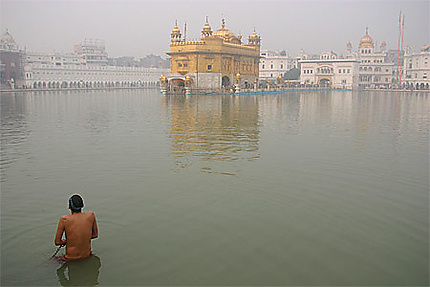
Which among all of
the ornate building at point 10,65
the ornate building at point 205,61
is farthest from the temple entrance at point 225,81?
the ornate building at point 10,65

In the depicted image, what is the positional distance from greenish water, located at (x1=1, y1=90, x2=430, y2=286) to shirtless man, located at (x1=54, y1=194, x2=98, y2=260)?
0.55 feet

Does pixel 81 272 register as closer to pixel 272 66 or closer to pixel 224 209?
pixel 224 209

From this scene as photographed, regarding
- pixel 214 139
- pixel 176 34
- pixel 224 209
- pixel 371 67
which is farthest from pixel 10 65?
pixel 371 67

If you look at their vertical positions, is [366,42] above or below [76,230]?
above

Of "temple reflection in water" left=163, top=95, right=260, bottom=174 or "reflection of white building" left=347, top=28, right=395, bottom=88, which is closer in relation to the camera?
"temple reflection in water" left=163, top=95, right=260, bottom=174

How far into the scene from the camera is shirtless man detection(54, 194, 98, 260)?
14.9 feet

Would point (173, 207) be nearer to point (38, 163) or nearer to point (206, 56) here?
point (38, 163)

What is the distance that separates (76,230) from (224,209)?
102 inches

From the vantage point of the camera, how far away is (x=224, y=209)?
21.1 feet

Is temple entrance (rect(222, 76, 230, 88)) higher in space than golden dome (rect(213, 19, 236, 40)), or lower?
lower

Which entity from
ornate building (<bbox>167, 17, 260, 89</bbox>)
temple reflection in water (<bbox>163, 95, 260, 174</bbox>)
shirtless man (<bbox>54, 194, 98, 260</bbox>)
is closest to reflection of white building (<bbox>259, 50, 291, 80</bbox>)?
ornate building (<bbox>167, 17, 260, 89</bbox>)

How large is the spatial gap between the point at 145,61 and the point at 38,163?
16678 centimetres

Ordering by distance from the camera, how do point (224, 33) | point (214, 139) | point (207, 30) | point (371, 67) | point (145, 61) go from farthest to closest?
point (145, 61) → point (371, 67) → point (224, 33) → point (207, 30) → point (214, 139)

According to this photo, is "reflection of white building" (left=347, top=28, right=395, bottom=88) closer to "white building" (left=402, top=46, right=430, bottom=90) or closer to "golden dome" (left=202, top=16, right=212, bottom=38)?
"white building" (left=402, top=46, right=430, bottom=90)
